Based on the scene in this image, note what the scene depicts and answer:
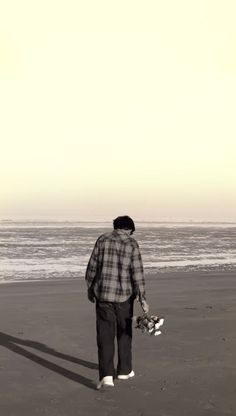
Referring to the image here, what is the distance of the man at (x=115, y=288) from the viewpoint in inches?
276

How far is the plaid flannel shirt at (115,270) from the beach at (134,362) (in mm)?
1078

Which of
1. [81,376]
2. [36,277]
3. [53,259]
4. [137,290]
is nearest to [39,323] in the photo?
[81,376]

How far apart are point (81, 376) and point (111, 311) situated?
3.45ft

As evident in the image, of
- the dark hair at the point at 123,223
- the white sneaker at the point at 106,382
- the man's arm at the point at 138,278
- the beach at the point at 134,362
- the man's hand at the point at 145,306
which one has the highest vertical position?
the dark hair at the point at 123,223

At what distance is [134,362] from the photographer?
820cm

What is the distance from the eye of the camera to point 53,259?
103 ft

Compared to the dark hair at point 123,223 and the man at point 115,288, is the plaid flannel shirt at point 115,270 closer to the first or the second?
the man at point 115,288

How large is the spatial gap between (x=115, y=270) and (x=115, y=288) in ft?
0.69

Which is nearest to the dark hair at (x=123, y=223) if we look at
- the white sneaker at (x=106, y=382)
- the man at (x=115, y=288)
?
the man at (x=115, y=288)

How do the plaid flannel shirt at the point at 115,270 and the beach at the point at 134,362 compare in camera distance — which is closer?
the beach at the point at 134,362

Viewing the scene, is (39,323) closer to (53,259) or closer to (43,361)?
(43,361)

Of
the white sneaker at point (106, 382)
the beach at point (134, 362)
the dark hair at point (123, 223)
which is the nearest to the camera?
the beach at point (134, 362)

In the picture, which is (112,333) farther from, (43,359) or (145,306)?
(43,359)

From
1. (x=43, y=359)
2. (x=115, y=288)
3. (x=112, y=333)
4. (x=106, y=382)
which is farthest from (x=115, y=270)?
(x=43, y=359)
